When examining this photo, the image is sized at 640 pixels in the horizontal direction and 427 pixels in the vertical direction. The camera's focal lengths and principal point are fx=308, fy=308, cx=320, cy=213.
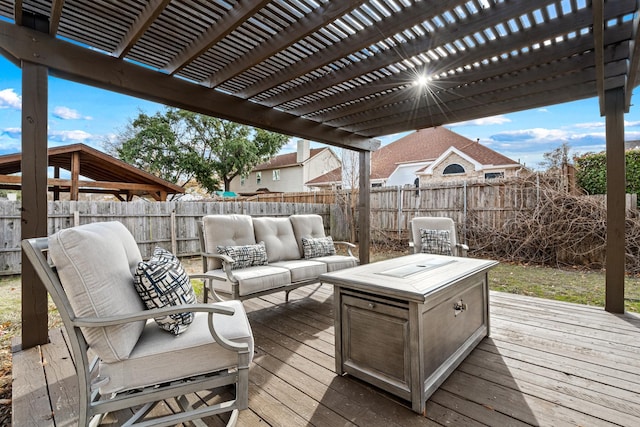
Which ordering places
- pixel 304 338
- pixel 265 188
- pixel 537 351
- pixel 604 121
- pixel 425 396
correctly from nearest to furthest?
pixel 425 396 → pixel 537 351 → pixel 304 338 → pixel 604 121 → pixel 265 188

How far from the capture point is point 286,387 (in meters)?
2.01

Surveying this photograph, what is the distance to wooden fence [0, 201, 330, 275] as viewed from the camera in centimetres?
553

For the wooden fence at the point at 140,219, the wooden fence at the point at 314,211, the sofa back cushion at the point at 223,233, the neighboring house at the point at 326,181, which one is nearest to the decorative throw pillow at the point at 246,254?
the sofa back cushion at the point at 223,233

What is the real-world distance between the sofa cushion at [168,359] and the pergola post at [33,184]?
5.25ft

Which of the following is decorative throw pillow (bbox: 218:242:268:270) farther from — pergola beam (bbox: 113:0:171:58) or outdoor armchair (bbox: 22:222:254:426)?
pergola beam (bbox: 113:0:171:58)

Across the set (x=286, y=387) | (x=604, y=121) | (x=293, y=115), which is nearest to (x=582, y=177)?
(x=604, y=121)

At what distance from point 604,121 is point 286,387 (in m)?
4.18

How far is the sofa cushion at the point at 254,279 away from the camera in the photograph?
294cm

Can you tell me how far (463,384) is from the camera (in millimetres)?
2023

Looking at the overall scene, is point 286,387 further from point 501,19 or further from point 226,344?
point 501,19

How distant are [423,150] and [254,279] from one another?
1331 cm

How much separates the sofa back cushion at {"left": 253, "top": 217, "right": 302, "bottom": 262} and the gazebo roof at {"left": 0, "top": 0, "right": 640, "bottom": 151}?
4.36 feet

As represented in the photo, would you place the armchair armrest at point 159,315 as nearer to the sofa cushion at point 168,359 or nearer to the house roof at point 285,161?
the sofa cushion at point 168,359

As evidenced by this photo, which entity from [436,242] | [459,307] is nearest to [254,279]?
[459,307]
